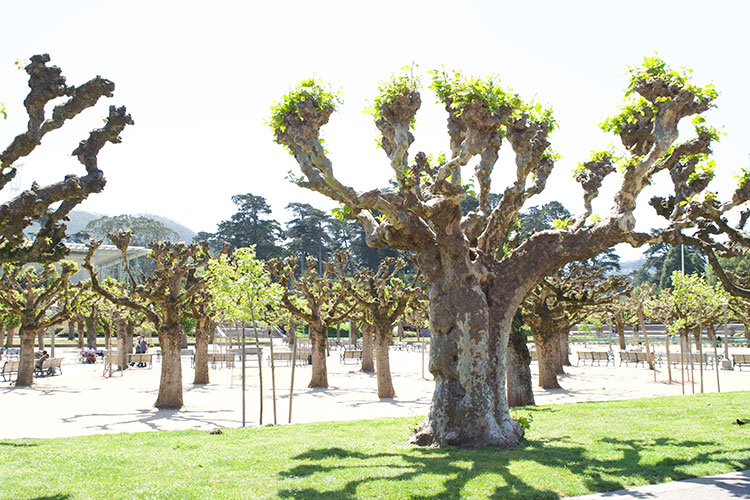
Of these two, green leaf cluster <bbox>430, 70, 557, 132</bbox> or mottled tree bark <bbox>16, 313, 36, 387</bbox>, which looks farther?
mottled tree bark <bbox>16, 313, 36, 387</bbox>

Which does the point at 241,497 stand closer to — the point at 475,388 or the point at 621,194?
the point at 475,388

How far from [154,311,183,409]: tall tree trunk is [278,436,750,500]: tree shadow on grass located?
30.6 ft

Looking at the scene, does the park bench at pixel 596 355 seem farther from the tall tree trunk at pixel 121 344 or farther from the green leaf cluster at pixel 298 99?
the green leaf cluster at pixel 298 99

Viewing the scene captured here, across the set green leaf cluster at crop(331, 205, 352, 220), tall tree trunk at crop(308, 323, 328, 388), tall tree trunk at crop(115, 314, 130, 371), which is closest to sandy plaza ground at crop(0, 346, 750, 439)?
tall tree trunk at crop(308, 323, 328, 388)

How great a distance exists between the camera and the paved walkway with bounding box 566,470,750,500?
258 inches

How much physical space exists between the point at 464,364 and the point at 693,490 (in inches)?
135

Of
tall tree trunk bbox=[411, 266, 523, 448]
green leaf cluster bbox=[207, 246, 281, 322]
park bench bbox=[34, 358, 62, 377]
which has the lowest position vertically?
park bench bbox=[34, 358, 62, 377]

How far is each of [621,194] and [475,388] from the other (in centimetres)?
426

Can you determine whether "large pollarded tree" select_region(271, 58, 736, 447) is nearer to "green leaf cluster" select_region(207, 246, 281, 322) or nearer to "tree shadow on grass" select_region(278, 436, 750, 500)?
"tree shadow on grass" select_region(278, 436, 750, 500)

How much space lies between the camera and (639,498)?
6.54 m

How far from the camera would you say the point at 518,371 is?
50.8ft

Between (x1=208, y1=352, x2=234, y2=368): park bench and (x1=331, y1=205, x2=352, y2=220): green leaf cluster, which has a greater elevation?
(x1=331, y1=205, x2=352, y2=220): green leaf cluster

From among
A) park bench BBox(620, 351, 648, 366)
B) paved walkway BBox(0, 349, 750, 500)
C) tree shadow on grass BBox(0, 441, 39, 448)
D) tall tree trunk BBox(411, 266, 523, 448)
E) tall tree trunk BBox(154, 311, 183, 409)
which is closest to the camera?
tall tree trunk BBox(411, 266, 523, 448)

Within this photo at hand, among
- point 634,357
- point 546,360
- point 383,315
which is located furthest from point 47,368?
point 634,357
